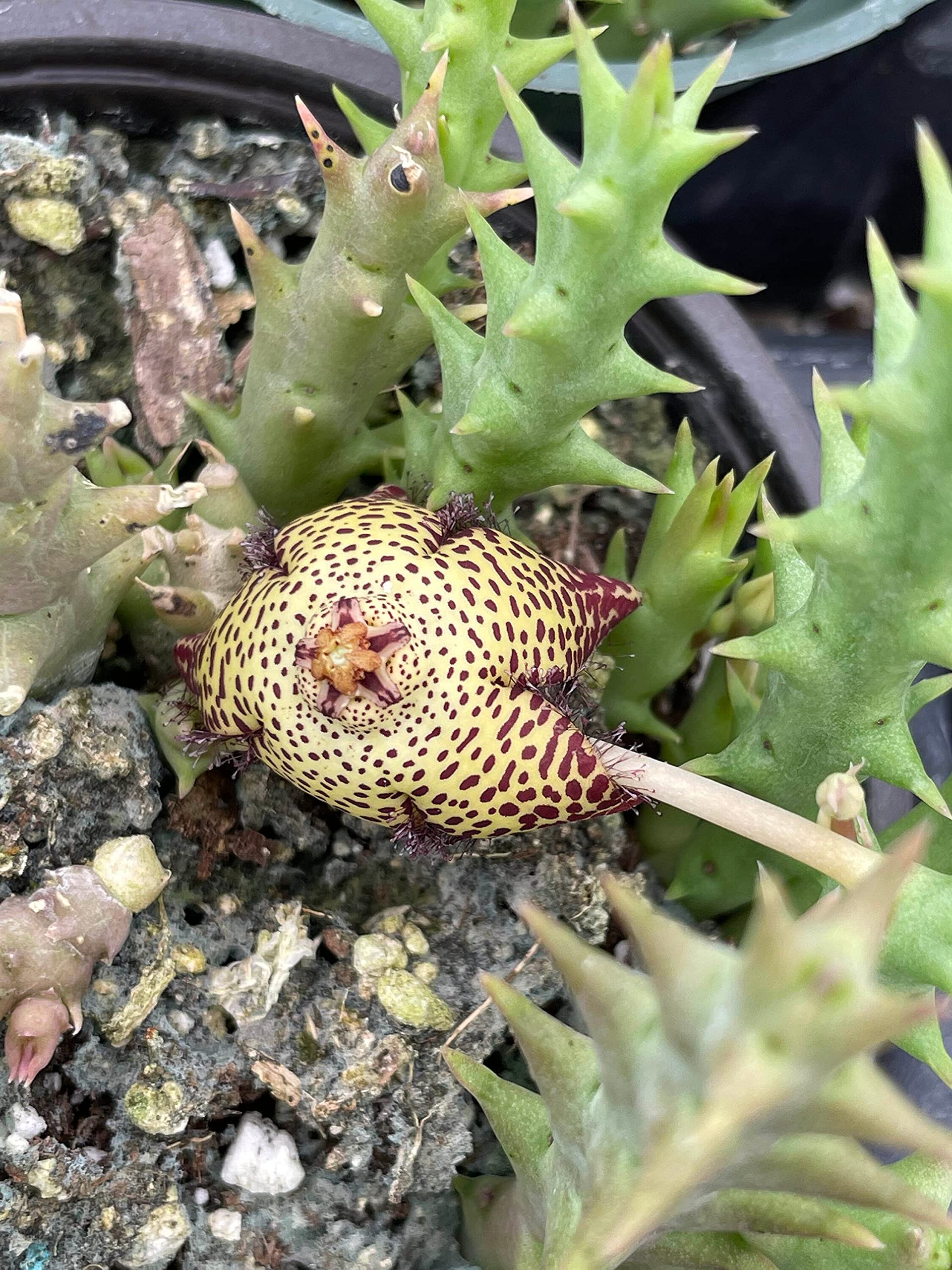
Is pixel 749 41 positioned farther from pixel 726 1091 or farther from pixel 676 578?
pixel 726 1091

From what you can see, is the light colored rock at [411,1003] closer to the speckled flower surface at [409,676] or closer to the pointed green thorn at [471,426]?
the speckled flower surface at [409,676]

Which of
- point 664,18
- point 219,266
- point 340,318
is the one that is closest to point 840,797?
point 340,318

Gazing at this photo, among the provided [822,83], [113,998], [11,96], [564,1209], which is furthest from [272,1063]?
[822,83]

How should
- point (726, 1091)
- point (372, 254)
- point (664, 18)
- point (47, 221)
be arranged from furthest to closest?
point (664, 18)
point (47, 221)
point (372, 254)
point (726, 1091)

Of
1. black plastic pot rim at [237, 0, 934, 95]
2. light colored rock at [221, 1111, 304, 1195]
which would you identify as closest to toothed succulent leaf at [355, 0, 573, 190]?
black plastic pot rim at [237, 0, 934, 95]

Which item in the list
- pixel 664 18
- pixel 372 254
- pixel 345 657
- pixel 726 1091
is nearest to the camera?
pixel 726 1091

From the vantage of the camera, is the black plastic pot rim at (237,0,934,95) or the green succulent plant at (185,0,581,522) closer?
the green succulent plant at (185,0,581,522)

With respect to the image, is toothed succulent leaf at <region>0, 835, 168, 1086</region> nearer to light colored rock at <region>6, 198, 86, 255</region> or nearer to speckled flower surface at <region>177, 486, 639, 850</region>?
speckled flower surface at <region>177, 486, 639, 850</region>
